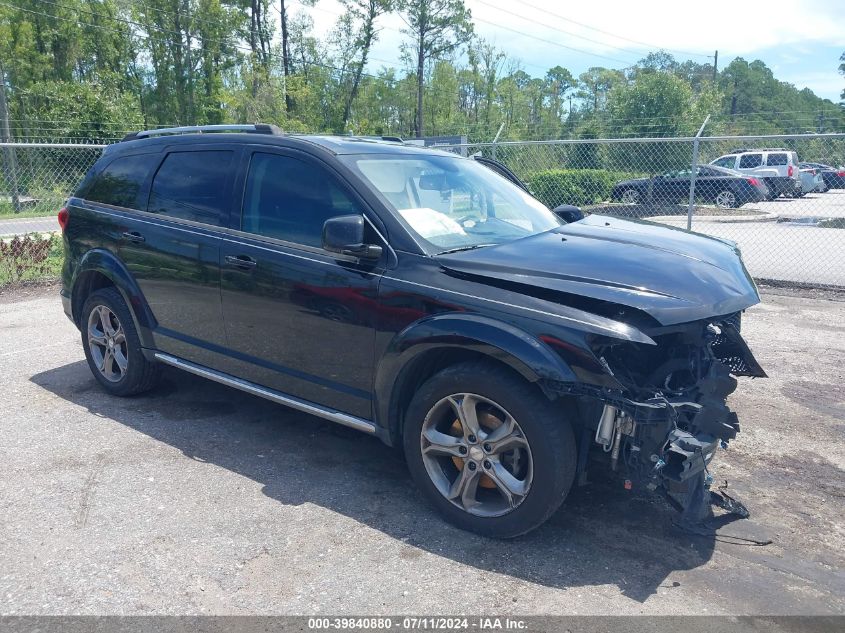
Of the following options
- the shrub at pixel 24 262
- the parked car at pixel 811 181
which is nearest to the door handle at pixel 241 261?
the shrub at pixel 24 262

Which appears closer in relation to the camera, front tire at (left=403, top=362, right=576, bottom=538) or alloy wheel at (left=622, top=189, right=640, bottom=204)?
front tire at (left=403, top=362, right=576, bottom=538)

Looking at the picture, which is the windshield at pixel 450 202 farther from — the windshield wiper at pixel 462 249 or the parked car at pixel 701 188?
the parked car at pixel 701 188

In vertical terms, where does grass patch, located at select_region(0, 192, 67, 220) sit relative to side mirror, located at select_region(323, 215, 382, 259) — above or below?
below

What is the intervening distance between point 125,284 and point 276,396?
5.37 ft

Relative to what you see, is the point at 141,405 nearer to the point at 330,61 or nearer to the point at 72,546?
the point at 72,546

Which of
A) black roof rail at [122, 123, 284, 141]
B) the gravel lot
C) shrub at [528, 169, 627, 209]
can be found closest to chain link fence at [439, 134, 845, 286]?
shrub at [528, 169, 627, 209]

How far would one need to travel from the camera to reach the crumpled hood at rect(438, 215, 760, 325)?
3.13 metres

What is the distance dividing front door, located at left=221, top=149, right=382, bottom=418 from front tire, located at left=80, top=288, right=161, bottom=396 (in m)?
1.09

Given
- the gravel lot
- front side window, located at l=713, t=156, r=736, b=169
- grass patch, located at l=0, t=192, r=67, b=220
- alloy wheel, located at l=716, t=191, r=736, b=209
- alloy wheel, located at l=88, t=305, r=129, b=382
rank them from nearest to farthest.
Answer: the gravel lot < alloy wheel, located at l=88, t=305, r=129, b=382 < grass patch, located at l=0, t=192, r=67, b=220 < alloy wheel, located at l=716, t=191, r=736, b=209 < front side window, located at l=713, t=156, r=736, b=169

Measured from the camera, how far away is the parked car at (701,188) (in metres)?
15.8

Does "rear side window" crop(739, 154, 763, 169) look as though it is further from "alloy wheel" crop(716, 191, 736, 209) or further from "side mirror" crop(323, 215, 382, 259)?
"side mirror" crop(323, 215, 382, 259)

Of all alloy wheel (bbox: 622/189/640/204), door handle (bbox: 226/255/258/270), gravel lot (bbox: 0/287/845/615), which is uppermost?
door handle (bbox: 226/255/258/270)

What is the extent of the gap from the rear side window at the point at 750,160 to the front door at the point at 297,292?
83.1 feet

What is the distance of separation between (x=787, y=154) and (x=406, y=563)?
1038 inches
